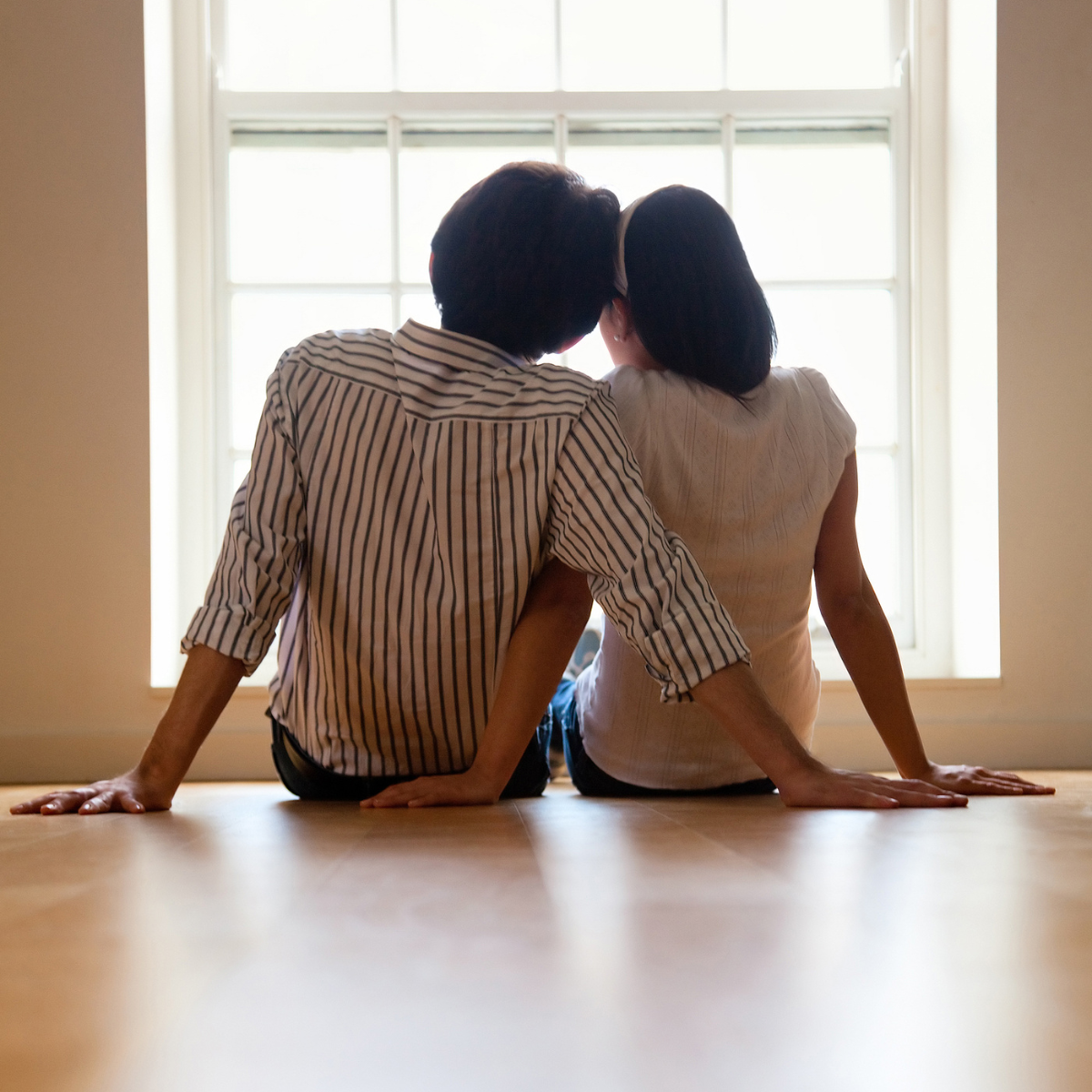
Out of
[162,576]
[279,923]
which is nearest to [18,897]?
[279,923]

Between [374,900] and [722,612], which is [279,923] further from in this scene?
[722,612]

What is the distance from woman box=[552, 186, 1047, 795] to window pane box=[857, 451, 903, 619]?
1182mm

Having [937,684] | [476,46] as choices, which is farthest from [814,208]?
[937,684]

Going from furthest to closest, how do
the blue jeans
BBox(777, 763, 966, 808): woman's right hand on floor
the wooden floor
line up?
the blue jeans < BBox(777, 763, 966, 808): woman's right hand on floor < the wooden floor

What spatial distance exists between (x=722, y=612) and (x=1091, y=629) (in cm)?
158

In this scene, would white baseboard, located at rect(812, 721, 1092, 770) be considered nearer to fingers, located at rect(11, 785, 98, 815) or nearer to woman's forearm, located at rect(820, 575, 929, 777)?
woman's forearm, located at rect(820, 575, 929, 777)

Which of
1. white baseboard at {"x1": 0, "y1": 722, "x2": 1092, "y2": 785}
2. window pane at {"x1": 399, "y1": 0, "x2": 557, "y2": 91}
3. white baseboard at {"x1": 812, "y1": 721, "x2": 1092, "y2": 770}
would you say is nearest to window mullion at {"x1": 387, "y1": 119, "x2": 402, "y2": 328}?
window pane at {"x1": 399, "y1": 0, "x2": 557, "y2": 91}

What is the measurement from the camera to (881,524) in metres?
2.73

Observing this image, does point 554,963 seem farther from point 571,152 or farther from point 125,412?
point 571,152

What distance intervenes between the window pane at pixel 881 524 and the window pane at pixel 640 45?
1.02 m

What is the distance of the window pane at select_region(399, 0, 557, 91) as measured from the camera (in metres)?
2.66

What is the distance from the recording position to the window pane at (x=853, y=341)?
273 centimetres

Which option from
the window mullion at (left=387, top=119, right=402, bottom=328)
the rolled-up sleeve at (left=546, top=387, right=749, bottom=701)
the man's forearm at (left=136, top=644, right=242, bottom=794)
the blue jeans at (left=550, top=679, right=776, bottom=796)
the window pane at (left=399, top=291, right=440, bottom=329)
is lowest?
the blue jeans at (left=550, top=679, right=776, bottom=796)

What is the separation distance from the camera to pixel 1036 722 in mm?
2422
